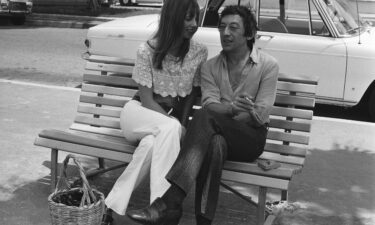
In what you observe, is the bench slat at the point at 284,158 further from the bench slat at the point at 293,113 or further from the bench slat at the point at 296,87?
the bench slat at the point at 296,87

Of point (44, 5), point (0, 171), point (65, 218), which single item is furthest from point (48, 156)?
point (44, 5)

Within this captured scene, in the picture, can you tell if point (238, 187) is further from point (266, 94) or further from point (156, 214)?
point (156, 214)

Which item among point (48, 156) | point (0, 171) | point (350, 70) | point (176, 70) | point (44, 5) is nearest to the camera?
point (176, 70)

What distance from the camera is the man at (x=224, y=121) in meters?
3.60

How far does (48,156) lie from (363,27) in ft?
15.2

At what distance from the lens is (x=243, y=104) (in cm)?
385

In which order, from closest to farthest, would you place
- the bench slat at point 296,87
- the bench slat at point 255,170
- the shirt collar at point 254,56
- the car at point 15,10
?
the bench slat at point 255,170 < the shirt collar at point 254,56 < the bench slat at point 296,87 < the car at point 15,10

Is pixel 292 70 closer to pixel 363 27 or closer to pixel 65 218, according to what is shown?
pixel 363 27

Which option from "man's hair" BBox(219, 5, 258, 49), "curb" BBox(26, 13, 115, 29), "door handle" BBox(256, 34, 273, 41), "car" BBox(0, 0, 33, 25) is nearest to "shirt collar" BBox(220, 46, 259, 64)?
"man's hair" BBox(219, 5, 258, 49)

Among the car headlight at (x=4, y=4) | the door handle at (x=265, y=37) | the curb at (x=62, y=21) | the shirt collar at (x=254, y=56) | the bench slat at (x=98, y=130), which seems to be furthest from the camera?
the curb at (x=62, y=21)

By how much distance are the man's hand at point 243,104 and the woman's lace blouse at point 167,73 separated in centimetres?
49

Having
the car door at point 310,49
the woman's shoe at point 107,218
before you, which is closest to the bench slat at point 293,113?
the woman's shoe at point 107,218

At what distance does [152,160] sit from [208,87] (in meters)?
0.73

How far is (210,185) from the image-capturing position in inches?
143
